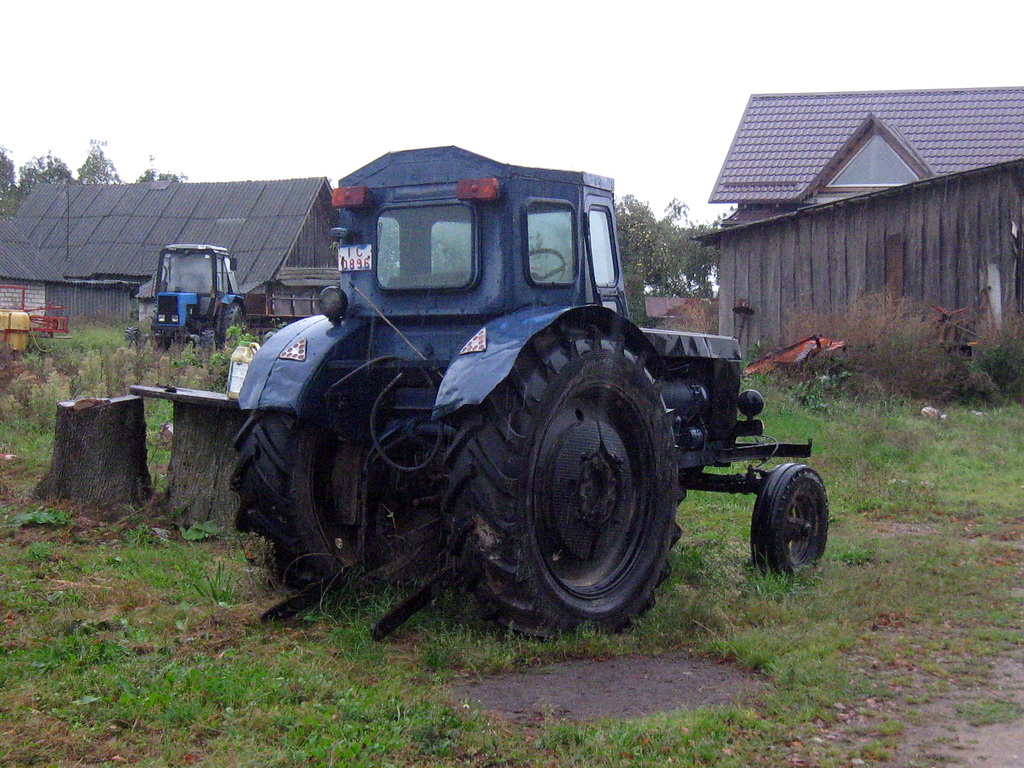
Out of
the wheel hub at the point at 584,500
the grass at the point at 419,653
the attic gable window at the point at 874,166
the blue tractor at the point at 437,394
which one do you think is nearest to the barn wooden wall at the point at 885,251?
the attic gable window at the point at 874,166

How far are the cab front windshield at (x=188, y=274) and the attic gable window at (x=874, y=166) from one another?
52.4 ft

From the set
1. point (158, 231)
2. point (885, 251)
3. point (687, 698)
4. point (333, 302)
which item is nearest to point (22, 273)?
point (158, 231)

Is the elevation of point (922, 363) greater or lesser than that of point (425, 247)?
lesser

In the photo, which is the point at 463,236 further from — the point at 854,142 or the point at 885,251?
the point at 854,142

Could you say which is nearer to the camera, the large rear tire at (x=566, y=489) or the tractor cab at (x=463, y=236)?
the large rear tire at (x=566, y=489)

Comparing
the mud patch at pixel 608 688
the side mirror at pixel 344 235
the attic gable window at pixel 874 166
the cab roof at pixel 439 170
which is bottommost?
the mud patch at pixel 608 688

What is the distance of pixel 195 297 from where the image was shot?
86.7ft

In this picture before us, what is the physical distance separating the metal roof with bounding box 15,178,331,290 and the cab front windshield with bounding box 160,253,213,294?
13025mm

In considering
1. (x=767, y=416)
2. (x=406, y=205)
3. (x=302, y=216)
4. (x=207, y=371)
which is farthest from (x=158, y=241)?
(x=406, y=205)

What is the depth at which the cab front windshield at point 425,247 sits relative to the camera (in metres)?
Result: 6.27

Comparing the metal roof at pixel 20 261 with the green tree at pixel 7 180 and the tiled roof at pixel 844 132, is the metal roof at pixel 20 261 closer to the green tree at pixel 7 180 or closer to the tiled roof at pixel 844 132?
the tiled roof at pixel 844 132

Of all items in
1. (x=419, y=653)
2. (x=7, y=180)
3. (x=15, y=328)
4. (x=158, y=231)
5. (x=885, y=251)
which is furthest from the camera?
(x=7, y=180)

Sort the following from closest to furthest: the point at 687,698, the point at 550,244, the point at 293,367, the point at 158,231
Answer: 1. the point at 687,698
2. the point at 293,367
3. the point at 550,244
4. the point at 158,231

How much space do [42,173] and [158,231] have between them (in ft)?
144
